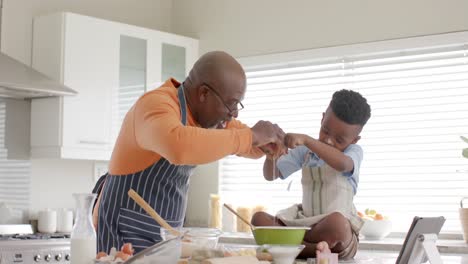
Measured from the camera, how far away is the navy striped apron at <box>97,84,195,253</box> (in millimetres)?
2383

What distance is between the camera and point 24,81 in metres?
4.02

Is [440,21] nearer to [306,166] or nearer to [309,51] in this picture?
[309,51]

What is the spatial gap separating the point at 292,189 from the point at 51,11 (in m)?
1.86

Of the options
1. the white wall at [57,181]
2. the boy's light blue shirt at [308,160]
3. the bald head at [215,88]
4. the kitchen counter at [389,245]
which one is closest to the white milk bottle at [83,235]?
the bald head at [215,88]

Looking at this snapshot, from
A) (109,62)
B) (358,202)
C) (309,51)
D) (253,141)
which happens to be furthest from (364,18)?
(253,141)

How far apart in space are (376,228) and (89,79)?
1.88 metres

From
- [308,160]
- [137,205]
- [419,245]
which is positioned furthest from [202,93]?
[419,245]

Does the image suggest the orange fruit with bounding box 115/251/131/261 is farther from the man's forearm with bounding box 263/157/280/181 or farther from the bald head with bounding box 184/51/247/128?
the man's forearm with bounding box 263/157/280/181

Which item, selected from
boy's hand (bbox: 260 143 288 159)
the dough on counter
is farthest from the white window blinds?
the dough on counter

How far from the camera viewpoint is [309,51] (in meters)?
4.62

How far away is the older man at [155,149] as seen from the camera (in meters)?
2.24

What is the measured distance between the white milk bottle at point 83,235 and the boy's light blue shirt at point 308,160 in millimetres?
970

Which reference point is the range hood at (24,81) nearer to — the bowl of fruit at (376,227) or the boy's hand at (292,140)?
the bowl of fruit at (376,227)

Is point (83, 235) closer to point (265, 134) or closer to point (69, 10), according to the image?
point (265, 134)
